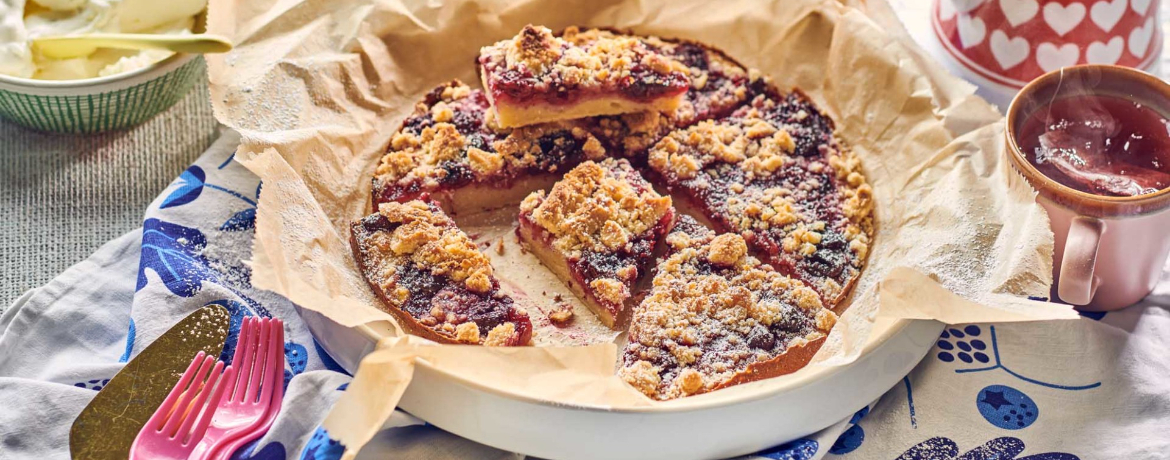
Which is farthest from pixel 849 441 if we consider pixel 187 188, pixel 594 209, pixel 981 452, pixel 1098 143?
pixel 187 188

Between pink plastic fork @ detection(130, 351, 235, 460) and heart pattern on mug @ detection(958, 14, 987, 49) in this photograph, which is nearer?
pink plastic fork @ detection(130, 351, 235, 460)

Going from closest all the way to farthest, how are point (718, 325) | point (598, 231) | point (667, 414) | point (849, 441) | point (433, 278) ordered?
point (667, 414), point (849, 441), point (718, 325), point (433, 278), point (598, 231)

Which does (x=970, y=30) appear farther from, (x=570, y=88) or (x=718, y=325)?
(x=718, y=325)

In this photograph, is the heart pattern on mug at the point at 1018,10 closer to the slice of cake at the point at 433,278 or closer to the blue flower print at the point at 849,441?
the blue flower print at the point at 849,441

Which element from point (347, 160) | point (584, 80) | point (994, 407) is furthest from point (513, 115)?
point (994, 407)

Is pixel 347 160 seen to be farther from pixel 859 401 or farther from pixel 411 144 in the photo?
pixel 859 401

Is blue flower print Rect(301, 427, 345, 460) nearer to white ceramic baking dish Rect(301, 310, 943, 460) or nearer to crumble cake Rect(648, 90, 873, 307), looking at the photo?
white ceramic baking dish Rect(301, 310, 943, 460)

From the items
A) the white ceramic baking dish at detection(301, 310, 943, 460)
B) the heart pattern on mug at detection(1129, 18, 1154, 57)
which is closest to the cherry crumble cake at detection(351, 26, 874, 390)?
the white ceramic baking dish at detection(301, 310, 943, 460)
